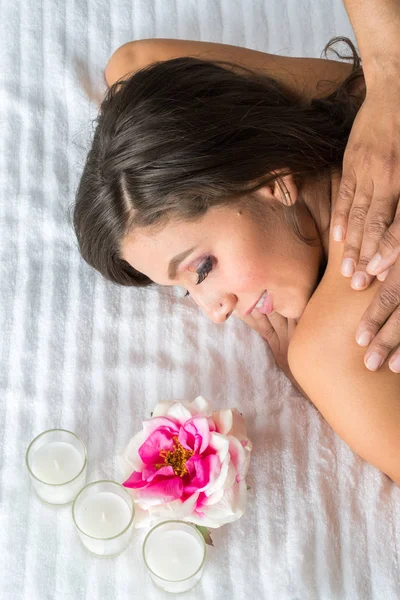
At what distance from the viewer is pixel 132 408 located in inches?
61.7

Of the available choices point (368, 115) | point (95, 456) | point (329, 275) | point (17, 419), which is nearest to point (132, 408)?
point (95, 456)

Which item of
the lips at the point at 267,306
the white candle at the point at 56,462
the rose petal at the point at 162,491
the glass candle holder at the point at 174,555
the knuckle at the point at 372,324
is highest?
the knuckle at the point at 372,324

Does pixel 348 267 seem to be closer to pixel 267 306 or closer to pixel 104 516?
pixel 267 306

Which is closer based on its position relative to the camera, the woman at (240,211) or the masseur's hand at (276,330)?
the woman at (240,211)

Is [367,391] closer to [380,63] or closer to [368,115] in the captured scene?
[368,115]

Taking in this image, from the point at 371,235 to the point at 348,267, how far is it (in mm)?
66

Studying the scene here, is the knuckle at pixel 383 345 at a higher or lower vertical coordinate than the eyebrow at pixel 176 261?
higher

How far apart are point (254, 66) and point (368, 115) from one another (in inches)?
15.7

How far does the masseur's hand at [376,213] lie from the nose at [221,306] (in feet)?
0.74

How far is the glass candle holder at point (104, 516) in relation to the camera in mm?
1359

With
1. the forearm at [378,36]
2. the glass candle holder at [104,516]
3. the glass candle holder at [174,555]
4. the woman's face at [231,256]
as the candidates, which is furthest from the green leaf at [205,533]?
the forearm at [378,36]

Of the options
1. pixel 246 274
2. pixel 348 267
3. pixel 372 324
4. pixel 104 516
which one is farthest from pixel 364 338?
pixel 104 516

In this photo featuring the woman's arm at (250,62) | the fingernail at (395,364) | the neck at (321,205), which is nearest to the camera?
the fingernail at (395,364)

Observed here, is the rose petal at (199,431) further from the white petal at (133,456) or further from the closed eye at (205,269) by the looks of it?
the closed eye at (205,269)
